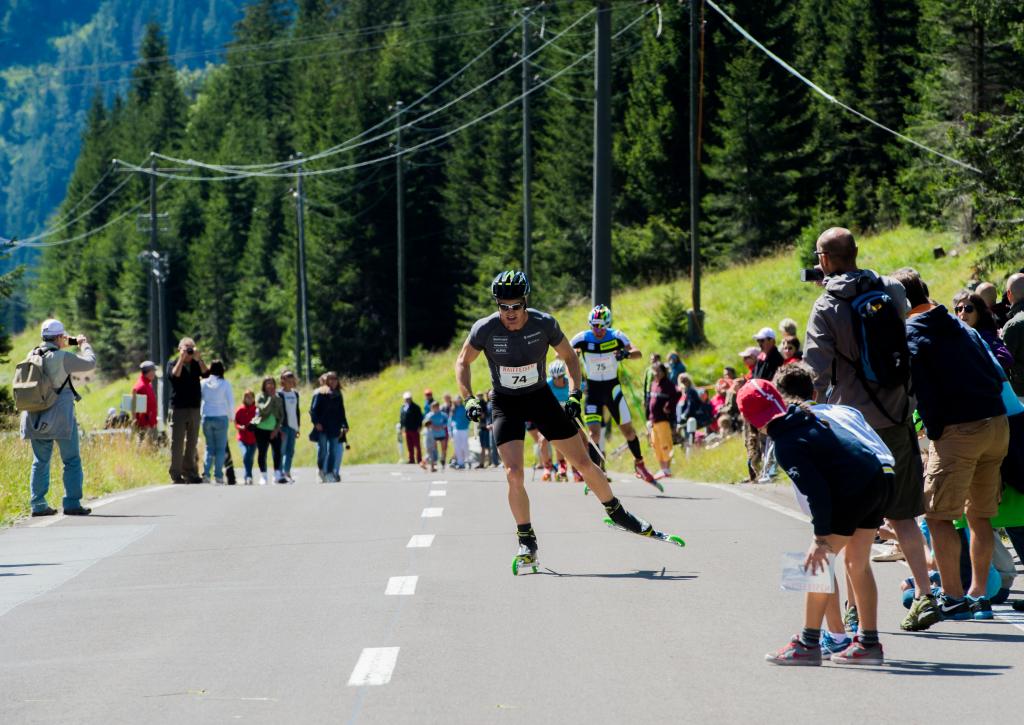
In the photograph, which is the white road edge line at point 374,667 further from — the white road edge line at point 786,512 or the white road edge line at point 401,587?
the white road edge line at point 786,512

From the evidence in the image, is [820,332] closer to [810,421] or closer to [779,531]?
[810,421]

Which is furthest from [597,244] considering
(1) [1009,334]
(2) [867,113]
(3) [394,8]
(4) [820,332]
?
(3) [394,8]

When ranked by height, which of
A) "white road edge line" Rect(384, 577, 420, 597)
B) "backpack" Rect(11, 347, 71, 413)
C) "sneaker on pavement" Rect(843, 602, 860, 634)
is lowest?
"white road edge line" Rect(384, 577, 420, 597)

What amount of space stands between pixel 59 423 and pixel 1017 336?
9.50 meters

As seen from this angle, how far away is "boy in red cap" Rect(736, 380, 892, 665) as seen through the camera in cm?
697

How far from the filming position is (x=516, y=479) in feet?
35.8

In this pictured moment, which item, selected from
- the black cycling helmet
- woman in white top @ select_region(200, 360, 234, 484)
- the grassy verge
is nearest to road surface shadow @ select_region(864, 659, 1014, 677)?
the black cycling helmet

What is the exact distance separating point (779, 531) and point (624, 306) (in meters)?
39.3

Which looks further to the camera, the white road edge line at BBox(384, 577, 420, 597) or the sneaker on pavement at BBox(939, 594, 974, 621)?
the white road edge line at BBox(384, 577, 420, 597)

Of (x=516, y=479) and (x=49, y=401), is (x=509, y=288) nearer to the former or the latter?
(x=516, y=479)

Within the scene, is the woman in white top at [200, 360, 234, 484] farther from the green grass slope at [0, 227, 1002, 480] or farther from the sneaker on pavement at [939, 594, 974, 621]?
the sneaker on pavement at [939, 594, 974, 621]

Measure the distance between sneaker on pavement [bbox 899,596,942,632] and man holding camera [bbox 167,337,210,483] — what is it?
50.9ft

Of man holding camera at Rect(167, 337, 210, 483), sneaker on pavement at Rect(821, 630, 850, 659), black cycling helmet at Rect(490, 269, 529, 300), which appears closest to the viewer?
sneaker on pavement at Rect(821, 630, 850, 659)

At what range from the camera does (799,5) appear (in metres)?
70.2
